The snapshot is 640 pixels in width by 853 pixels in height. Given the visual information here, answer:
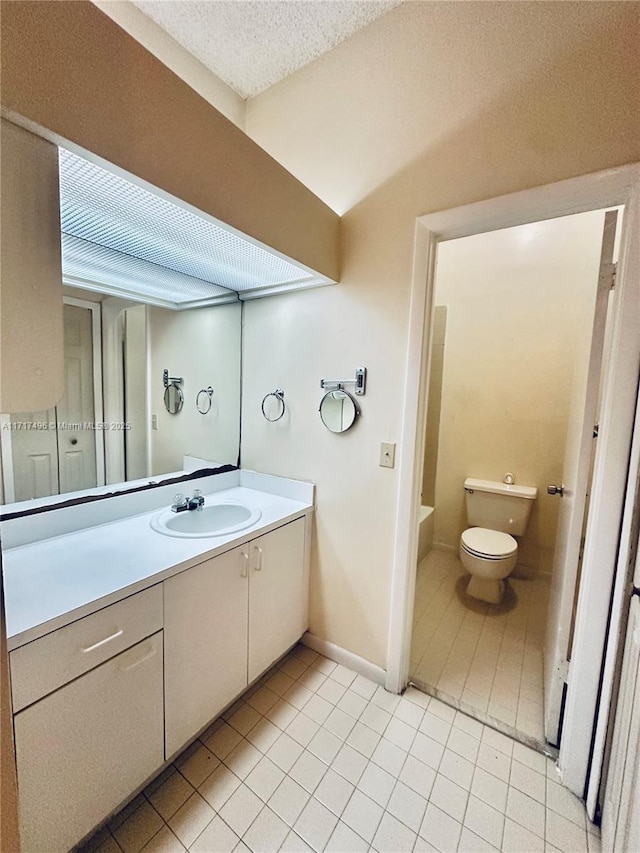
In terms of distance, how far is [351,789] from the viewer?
3.98ft

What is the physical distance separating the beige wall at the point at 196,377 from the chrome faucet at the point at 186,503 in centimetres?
21

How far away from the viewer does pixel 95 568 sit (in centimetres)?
111

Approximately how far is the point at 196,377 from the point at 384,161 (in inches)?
55.9

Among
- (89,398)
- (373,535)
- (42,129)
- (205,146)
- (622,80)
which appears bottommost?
(373,535)

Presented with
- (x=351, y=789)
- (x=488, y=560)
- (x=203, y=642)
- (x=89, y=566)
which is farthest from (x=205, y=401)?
(x=488, y=560)

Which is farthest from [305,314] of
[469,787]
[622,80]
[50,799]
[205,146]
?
[469,787]

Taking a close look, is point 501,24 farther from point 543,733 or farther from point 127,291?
point 543,733

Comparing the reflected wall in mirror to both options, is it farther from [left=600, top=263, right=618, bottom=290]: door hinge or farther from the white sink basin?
[left=600, top=263, right=618, bottom=290]: door hinge

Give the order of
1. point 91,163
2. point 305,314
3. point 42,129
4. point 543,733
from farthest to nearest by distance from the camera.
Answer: point 305,314, point 543,733, point 91,163, point 42,129

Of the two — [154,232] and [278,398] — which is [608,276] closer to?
[278,398]

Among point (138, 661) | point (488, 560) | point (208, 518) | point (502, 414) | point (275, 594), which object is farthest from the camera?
point (502, 414)

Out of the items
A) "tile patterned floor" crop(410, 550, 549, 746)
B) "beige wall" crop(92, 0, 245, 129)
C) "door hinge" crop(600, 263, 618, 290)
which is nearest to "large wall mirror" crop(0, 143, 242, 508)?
"beige wall" crop(92, 0, 245, 129)

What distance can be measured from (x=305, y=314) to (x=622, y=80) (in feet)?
4.32

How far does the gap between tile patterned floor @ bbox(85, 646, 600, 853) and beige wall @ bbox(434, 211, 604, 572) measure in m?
1.68
